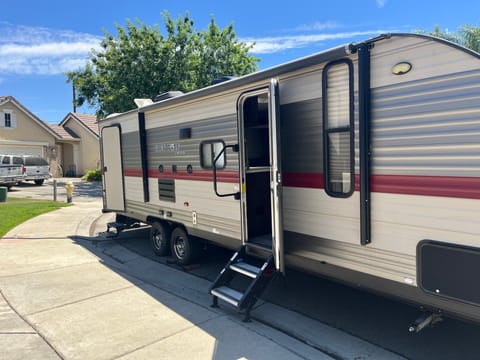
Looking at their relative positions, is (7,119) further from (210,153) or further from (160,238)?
(210,153)

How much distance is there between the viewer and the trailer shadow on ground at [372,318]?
375 centimetres

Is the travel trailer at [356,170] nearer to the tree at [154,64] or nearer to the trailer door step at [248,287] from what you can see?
the trailer door step at [248,287]

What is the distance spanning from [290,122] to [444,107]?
1.66 m

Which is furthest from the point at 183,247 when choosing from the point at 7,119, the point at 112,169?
the point at 7,119

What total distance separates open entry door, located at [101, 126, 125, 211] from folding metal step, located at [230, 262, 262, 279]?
4.18 meters

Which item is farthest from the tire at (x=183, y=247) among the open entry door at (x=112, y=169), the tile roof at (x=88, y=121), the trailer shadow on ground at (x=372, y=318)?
the tile roof at (x=88, y=121)

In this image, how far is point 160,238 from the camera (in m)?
7.29

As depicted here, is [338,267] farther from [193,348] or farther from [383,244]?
[193,348]

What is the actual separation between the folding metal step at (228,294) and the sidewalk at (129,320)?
0.69ft

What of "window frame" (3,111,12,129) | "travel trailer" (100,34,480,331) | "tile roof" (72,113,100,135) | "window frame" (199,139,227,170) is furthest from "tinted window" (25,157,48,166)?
"window frame" (199,139,227,170)

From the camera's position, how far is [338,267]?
391cm

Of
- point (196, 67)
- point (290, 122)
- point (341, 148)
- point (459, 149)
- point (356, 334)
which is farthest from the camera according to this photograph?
point (196, 67)

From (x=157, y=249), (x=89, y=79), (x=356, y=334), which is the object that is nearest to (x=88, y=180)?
(x=89, y=79)

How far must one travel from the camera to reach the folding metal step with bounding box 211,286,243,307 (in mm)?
4414
